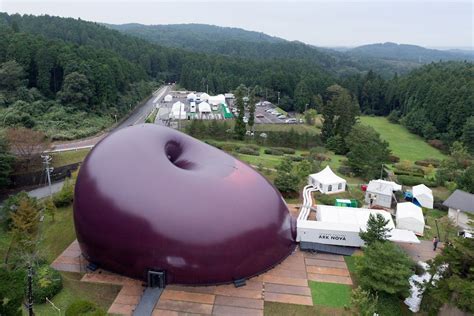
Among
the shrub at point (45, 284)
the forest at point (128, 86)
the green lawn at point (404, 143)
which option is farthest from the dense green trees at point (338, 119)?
the shrub at point (45, 284)

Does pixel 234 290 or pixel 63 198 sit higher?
pixel 63 198

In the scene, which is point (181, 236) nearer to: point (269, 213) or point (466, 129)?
point (269, 213)

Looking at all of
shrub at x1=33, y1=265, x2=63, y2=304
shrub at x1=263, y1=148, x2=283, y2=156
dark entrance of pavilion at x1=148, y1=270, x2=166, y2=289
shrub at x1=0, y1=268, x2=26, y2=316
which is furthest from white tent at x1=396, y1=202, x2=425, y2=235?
shrub at x1=0, y1=268, x2=26, y2=316

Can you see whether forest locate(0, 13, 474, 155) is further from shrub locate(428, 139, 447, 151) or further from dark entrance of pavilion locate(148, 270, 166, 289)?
dark entrance of pavilion locate(148, 270, 166, 289)

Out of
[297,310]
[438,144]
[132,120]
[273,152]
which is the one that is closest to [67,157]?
[273,152]

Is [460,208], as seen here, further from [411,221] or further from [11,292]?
[11,292]

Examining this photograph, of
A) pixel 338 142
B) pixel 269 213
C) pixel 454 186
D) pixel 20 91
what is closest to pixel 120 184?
pixel 269 213
